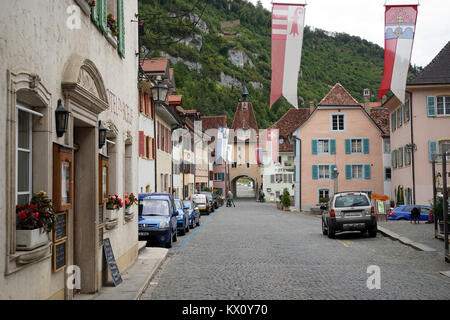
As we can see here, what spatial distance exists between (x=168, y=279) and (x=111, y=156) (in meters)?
2.74

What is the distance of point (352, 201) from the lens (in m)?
20.6

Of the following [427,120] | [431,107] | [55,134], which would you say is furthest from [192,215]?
[55,134]

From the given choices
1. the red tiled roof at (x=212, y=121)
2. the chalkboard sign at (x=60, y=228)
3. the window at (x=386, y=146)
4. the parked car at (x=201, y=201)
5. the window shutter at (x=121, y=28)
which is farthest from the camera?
the red tiled roof at (x=212, y=121)

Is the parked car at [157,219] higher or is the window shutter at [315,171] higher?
the window shutter at [315,171]

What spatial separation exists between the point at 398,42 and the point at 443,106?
1946cm

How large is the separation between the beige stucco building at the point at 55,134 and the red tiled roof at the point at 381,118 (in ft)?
144

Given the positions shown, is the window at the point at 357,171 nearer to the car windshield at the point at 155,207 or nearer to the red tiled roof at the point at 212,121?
the car windshield at the point at 155,207

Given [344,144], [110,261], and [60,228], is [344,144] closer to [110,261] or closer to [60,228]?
[110,261]

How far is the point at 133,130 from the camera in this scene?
13227 mm

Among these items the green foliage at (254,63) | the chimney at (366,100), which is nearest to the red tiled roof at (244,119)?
the green foliage at (254,63)

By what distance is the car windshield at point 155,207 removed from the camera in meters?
19.0

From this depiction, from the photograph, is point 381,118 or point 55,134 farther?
point 381,118

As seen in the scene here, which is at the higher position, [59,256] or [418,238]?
[59,256]
